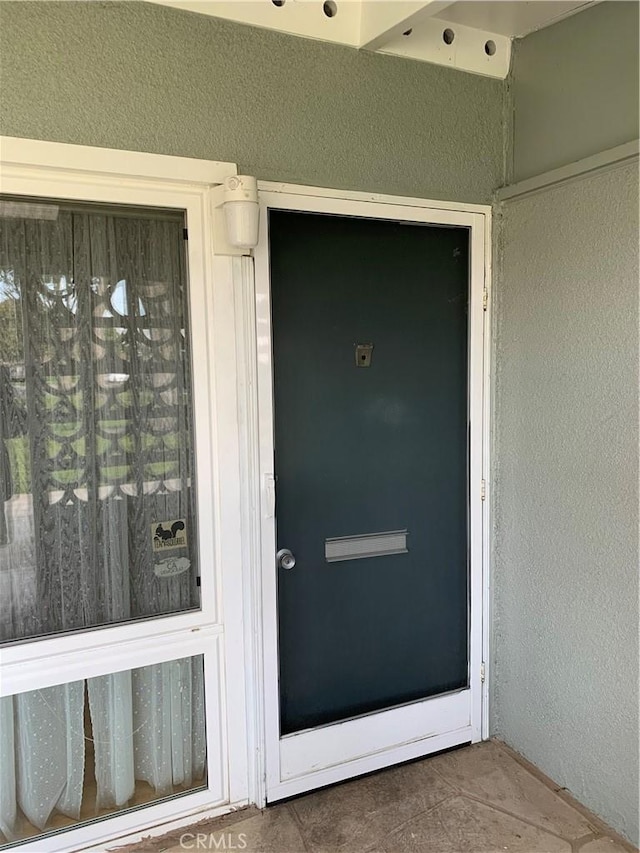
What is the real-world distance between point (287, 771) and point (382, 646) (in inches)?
22.1

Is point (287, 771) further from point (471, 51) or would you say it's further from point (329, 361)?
point (471, 51)

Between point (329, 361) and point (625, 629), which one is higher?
point (329, 361)

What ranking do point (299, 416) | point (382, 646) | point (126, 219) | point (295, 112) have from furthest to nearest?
point (382, 646), point (299, 416), point (295, 112), point (126, 219)

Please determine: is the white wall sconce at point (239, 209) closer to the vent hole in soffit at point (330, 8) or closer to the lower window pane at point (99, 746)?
the vent hole in soffit at point (330, 8)

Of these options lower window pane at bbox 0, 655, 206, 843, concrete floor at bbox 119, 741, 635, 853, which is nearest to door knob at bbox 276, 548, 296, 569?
lower window pane at bbox 0, 655, 206, 843

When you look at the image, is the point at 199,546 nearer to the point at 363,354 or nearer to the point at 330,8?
the point at 363,354

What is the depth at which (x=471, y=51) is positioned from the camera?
2271mm

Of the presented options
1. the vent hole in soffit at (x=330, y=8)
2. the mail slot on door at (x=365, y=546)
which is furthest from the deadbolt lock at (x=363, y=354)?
the vent hole in soffit at (x=330, y=8)

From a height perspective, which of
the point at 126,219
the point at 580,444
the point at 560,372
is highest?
the point at 126,219

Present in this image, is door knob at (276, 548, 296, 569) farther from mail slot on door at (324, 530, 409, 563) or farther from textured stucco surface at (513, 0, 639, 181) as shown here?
textured stucco surface at (513, 0, 639, 181)

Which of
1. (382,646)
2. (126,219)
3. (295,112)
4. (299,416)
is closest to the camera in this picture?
(126,219)

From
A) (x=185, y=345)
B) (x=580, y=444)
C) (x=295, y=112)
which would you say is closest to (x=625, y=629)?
(x=580, y=444)

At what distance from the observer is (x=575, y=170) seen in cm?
205

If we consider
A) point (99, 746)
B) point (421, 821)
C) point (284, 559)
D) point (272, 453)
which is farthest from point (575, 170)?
point (99, 746)
